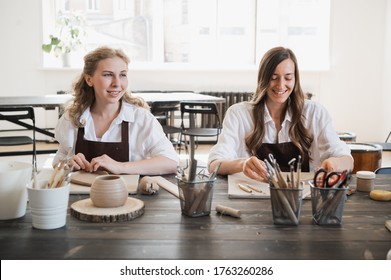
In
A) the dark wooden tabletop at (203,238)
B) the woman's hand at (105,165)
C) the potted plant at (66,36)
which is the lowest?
the dark wooden tabletop at (203,238)

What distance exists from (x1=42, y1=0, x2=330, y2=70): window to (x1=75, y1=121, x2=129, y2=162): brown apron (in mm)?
5337

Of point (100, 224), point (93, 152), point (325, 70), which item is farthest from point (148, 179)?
point (325, 70)

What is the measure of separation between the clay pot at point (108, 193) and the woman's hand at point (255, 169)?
22.1 inches

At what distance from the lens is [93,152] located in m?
2.24

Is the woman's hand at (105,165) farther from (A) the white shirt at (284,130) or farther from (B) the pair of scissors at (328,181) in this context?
(B) the pair of scissors at (328,181)

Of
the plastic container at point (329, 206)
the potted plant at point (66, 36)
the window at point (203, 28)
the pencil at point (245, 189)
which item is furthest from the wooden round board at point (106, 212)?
the window at point (203, 28)

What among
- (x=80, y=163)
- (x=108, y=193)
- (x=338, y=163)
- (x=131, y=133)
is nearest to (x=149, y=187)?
(x=108, y=193)

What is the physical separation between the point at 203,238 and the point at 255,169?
2.02 feet

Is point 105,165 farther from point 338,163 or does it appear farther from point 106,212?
point 338,163

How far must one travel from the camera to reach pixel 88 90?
243cm

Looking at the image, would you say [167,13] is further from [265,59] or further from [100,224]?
[100,224]

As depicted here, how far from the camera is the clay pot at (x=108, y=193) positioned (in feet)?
4.66

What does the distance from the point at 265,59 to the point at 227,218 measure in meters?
1.13

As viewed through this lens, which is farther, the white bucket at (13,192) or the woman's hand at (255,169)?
the woman's hand at (255,169)
